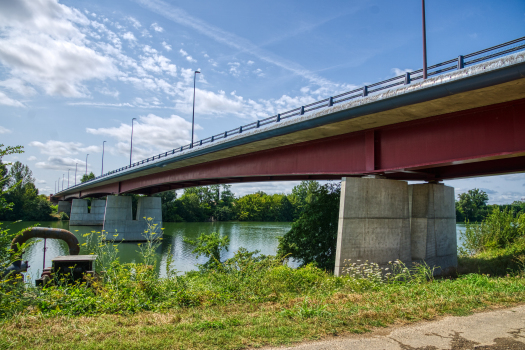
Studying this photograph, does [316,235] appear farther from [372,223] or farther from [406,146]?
[406,146]

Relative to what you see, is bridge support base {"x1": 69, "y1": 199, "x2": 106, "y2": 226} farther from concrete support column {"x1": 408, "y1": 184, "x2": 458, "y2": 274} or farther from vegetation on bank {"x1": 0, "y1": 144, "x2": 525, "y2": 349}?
concrete support column {"x1": 408, "y1": 184, "x2": 458, "y2": 274}

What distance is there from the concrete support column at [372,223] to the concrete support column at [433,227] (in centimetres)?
96

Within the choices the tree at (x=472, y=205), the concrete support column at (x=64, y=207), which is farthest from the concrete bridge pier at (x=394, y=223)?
the concrete support column at (x=64, y=207)

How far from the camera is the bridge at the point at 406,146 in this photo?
9281 millimetres

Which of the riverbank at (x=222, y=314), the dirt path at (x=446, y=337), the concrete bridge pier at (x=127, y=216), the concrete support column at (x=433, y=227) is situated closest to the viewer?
the dirt path at (x=446, y=337)

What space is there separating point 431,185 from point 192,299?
40.4ft

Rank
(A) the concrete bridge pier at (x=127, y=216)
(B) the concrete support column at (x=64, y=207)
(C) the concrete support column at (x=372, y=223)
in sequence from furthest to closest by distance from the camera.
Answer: (B) the concrete support column at (x=64, y=207)
(A) the concrete bridge pier at (x=127, y=216)
(C) the concrete support column at (x=372, y=223)

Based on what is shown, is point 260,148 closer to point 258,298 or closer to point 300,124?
point 300,124

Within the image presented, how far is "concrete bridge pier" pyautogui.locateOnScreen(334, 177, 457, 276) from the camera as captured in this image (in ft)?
40.1

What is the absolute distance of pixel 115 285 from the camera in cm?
692

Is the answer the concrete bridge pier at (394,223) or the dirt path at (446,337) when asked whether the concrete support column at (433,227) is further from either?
the dirt path at (446,337)

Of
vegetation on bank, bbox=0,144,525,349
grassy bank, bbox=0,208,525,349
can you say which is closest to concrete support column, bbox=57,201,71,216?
vegetation on bank, bbox=0,144,525,349

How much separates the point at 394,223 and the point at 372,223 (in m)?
1.23

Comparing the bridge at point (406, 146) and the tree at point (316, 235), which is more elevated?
the bridge at point (406, 146)
